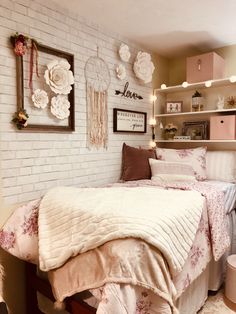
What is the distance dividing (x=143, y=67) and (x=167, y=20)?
0.62 m

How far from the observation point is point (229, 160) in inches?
107

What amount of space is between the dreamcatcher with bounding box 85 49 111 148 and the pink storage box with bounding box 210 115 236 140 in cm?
118

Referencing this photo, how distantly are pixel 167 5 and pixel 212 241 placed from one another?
6.13 ft

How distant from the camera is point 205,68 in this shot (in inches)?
109

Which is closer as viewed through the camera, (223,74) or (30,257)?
(30,257)

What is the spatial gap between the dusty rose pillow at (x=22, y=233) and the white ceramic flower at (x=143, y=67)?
183cm

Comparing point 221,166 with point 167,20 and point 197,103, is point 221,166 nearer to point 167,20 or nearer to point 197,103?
point 197,103

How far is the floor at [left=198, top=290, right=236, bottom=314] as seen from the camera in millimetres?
1946

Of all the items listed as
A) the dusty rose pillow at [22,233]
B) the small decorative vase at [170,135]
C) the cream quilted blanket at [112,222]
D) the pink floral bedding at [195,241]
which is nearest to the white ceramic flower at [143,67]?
the small decorative vase at [170,135]

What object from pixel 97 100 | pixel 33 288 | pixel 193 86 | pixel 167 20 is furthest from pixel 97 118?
pixel 33 288

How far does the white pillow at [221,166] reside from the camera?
8.81ft

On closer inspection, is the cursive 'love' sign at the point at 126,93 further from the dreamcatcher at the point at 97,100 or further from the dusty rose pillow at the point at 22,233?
the dusty rose pillow at the point at 22,233

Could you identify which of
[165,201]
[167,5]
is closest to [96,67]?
[167,5]

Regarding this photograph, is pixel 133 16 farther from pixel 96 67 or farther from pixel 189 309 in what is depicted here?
pixel 189 309
